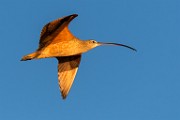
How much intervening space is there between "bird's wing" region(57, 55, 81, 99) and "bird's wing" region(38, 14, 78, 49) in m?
1.88

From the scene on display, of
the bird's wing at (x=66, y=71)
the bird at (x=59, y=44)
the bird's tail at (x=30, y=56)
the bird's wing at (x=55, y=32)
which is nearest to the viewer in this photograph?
the bird's wing at (x=55, y=32)

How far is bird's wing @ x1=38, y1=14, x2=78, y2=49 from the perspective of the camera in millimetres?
26766

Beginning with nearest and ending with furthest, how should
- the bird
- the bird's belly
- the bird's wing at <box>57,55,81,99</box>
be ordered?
the bird
the bird's belly
the bird's wing at <box>57,55,81,99</box>

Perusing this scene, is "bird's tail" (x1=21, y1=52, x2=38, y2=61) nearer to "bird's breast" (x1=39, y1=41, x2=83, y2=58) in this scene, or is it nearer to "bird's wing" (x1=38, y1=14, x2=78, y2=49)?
"bird's breast" (x1=39, y1=41, x2=83, y2=58)

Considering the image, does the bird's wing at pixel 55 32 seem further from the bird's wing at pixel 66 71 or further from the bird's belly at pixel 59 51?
the bird's wing at pixel 66 71

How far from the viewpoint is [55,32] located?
1094 inches

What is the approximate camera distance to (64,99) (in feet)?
95.7

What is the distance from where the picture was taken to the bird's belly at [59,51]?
27.9m

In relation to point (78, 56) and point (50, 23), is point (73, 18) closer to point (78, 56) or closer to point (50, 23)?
point (50, 23)

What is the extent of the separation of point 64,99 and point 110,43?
10.9ft

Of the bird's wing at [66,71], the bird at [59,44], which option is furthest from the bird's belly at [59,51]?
the bird's wing at [66,71]

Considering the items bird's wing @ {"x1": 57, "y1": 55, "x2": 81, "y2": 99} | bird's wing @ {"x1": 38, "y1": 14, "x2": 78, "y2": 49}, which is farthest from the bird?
bird's wing @ {"x1": 57, "y1": 55, "x2": 81, "y2": 99}

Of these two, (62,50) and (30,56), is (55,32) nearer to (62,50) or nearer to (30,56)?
(62,50)

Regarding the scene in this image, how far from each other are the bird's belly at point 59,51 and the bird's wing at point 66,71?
1.77 metres
